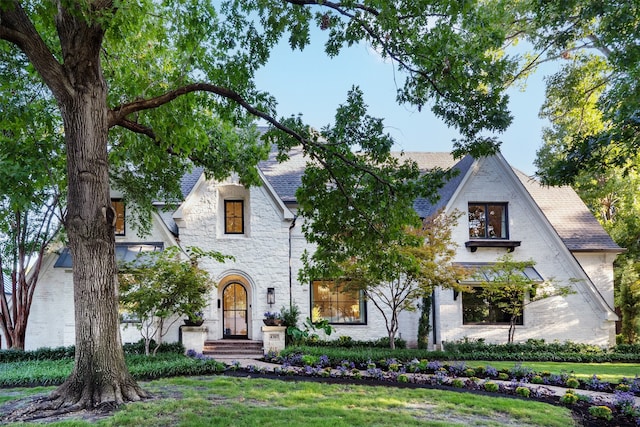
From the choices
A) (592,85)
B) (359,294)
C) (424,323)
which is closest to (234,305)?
(359,294)

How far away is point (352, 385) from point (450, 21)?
7149 millimetres

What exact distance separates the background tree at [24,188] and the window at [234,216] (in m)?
5.37

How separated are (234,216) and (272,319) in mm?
4222

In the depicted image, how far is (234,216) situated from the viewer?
1658 centimetres

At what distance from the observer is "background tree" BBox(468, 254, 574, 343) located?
47.1 ft

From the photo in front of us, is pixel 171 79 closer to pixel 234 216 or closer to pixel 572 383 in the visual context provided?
pixel 234 216

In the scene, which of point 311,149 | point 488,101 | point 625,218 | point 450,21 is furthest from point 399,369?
point 625,218

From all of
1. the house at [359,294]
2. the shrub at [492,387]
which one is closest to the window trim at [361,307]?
the house at [359,294]

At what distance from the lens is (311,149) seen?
26.0 feet

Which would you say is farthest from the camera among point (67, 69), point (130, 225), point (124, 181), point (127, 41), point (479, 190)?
point (479, 190)

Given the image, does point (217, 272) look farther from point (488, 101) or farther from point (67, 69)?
point (488, 101)

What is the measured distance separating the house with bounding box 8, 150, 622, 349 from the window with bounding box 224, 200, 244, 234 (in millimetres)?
38

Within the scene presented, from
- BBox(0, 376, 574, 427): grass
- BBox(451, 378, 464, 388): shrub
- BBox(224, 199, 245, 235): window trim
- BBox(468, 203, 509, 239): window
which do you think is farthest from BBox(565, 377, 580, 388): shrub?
BBox(224, 199, 245, 235): window trim

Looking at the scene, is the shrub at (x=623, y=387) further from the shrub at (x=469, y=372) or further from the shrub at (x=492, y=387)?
the shrub at (x=469, y=372)
